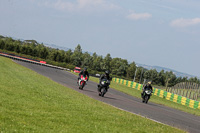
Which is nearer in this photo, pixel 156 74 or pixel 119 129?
pixel 119 129

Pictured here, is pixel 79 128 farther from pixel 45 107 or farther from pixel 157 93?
pixel 157 93

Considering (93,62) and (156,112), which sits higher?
(93,62)

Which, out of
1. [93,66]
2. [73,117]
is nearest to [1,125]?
A: [73,117]

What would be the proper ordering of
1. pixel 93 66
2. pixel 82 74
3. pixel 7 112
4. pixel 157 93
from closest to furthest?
pixel 7 112
pixel 82 74
pixel 157 93
pixel 93 66

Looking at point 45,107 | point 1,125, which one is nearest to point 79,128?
point 1,125

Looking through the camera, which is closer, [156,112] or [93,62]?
[156,112]

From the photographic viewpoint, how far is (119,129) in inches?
377

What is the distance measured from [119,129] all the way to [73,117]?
1.50 metres

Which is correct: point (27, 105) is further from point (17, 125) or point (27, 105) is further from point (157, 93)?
point (157, 93)

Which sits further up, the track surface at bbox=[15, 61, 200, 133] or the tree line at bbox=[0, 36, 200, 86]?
the tree line at bbox=[0, 36, 200, 86]

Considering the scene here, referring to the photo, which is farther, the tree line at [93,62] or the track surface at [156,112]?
the tree line at [93,62]

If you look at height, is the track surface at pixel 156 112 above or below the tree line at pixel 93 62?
below

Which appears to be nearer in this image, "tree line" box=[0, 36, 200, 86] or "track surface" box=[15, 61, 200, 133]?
"track surface" box=[15, 61, 200, 133]

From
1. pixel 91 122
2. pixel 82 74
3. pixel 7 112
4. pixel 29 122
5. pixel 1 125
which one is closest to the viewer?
pixel 1 125
